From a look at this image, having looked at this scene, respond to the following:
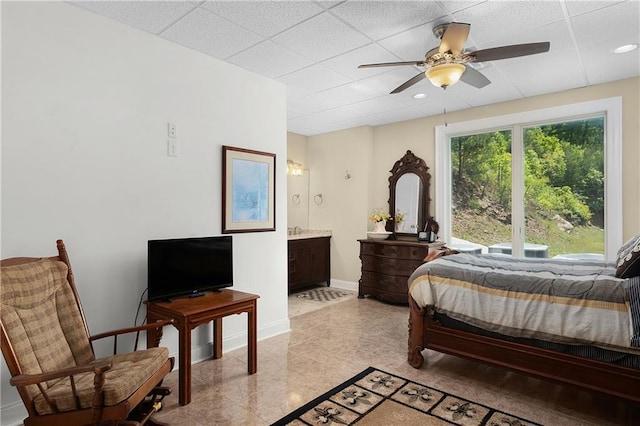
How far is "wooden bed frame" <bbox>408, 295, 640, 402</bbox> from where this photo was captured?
2.17 m

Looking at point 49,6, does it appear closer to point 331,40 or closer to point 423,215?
point 331,40

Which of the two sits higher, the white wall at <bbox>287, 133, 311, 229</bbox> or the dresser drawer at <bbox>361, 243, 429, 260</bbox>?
the white wall at <bbox>287, 133, 311, 229</bbox>

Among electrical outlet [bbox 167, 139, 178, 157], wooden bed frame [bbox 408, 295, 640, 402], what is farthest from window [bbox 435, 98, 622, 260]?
electrical outlet [bbox 167, 139, 178, 157]

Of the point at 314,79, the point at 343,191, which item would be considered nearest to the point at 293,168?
the point at 343,191

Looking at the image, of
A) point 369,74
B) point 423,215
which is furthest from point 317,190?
point 369,74

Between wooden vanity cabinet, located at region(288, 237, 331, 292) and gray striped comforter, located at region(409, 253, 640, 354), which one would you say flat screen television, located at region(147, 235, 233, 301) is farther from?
wooden vanity cabinet, located at region(288, 237, 331, 292)

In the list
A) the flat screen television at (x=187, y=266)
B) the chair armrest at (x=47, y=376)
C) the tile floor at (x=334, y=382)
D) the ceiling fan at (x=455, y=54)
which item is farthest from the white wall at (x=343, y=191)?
the chair armrest at (x=47, y=376)

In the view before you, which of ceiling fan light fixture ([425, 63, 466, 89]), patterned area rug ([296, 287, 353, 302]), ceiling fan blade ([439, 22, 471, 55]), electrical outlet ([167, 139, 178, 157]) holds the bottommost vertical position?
patterned area rug ([296, 287, 353, 302])

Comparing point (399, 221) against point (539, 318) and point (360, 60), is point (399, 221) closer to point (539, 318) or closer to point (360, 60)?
point (360, 60)

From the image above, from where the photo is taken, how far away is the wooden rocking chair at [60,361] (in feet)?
5.50

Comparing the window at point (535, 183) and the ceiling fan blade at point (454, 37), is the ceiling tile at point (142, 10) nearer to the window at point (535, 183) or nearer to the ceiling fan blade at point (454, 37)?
the ceiling fan blade at point (454, 37)

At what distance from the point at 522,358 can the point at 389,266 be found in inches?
103

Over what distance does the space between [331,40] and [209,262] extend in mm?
2134

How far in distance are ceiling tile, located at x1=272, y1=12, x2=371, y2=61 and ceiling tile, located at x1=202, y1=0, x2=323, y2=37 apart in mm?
89
